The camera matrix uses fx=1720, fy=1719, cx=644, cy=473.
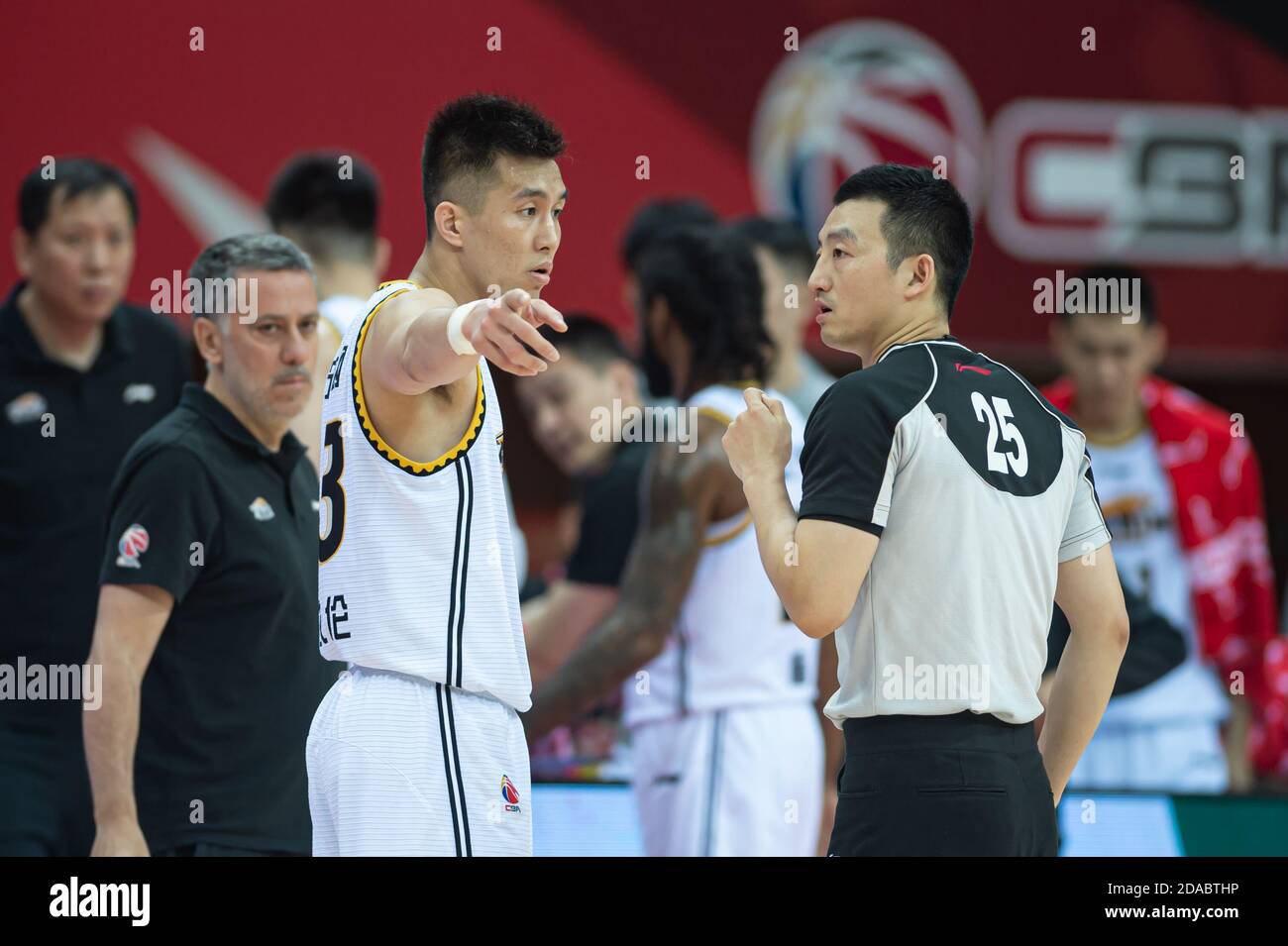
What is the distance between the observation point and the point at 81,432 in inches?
222

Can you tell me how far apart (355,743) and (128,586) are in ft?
3.50

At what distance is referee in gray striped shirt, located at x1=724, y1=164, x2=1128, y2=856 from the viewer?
344 cm

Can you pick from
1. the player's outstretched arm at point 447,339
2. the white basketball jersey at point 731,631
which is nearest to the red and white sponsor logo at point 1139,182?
the white basketball jersey at point 731,631

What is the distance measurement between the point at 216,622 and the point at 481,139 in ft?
4.89

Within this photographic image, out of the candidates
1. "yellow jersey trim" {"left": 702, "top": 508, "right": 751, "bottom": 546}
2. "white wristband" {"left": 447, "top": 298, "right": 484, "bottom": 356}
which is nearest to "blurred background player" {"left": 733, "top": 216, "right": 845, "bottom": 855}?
"yellow jersey trim" {"left": 702, "top": 508, "right": 751, "bottom": 546}

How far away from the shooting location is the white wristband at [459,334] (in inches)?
129

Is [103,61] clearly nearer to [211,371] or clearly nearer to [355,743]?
[211,371]

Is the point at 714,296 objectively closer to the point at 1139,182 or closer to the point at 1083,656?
the point at 1083,656

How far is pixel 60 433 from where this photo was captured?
5.62 meters

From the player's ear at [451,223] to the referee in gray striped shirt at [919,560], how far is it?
2.49 ft

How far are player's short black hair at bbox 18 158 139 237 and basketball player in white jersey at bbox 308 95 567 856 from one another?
8.64 feet
